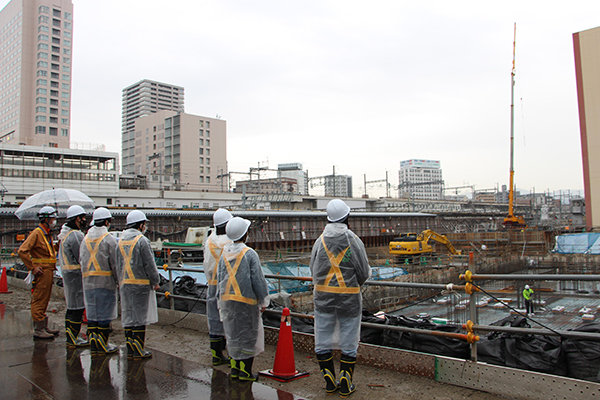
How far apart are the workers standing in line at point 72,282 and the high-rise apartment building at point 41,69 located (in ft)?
286

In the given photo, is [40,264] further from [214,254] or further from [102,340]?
[214,254]

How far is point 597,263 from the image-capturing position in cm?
3009

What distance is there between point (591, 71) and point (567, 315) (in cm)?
3786

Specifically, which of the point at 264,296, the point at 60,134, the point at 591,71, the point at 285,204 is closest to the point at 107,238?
the point at 264,296

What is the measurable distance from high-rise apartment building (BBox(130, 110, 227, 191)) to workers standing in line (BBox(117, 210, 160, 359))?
78852mm

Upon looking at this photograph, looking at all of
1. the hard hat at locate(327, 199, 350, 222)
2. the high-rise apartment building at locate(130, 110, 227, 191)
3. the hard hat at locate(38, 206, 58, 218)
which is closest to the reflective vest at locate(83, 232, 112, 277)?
the hard hat at locate(38, 206, 58, 218)

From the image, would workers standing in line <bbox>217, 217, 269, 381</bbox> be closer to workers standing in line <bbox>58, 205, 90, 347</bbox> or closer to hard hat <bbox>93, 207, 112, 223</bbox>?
hard hat <bbox>93, 207, 112, 223</bbox>

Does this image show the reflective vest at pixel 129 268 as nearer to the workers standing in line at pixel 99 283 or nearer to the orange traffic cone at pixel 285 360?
the workers standing in line at pixel 99 283

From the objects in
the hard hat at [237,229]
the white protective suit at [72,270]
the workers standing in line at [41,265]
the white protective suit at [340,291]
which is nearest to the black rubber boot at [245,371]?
the white protective suit at [340,291]

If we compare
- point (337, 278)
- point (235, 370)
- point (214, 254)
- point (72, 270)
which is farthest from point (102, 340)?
point (337, 278)

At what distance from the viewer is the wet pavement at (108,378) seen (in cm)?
445

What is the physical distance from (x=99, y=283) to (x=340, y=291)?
360cm

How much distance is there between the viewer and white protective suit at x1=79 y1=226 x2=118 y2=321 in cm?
591

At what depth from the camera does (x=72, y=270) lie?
6.50 m
